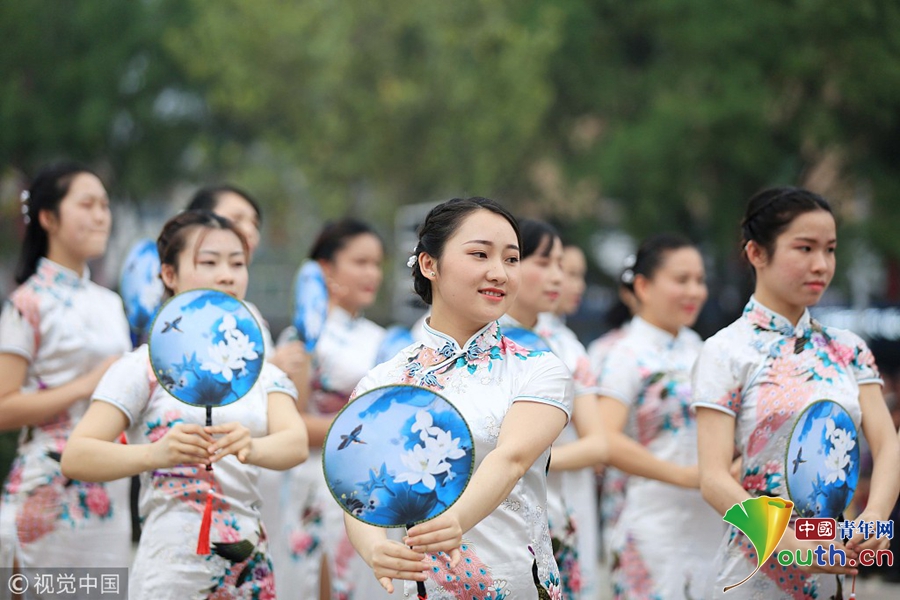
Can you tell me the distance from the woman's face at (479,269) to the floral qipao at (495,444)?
0.10 meters

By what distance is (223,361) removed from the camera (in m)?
3.33

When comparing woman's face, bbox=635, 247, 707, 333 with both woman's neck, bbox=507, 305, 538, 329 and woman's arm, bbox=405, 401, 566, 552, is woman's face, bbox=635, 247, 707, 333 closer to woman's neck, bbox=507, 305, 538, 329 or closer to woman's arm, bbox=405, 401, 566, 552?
woman's neck, bbox=507, 305, 538, 329

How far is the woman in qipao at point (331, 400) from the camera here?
16.8 ft

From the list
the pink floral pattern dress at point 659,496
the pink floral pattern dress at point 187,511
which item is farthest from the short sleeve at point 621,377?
the pink floral pattern dress at point 187,511

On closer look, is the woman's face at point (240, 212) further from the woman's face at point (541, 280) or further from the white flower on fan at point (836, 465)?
the white flower on fan at point (836, 465)

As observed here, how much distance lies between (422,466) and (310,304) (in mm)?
2444

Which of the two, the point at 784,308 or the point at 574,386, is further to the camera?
the point at 574,386

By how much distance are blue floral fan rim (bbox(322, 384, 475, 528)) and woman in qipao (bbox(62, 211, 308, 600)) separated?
717mm

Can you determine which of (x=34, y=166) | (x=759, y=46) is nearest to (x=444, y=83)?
(x=759, y=46)

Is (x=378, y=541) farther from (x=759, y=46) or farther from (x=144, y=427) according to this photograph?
(x=759, y=46)

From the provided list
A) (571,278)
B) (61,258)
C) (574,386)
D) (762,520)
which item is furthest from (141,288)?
(762,520)

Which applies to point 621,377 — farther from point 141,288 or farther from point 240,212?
point 141,288

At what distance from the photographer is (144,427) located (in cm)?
341

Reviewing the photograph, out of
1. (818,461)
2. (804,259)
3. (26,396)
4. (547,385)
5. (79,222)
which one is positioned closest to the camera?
(547,385)
